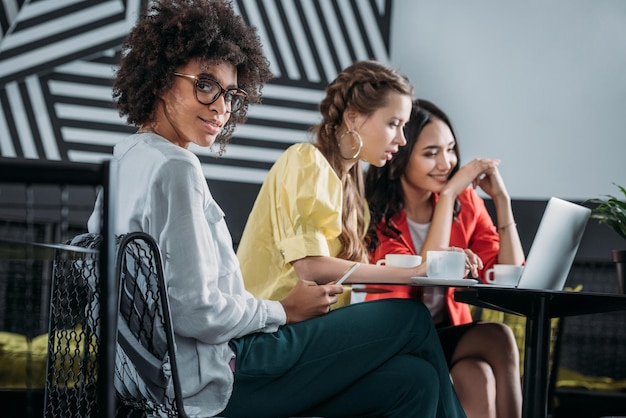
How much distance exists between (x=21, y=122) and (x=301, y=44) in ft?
4.65

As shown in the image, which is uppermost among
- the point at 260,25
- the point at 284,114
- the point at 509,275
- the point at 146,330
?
the point at 260,25

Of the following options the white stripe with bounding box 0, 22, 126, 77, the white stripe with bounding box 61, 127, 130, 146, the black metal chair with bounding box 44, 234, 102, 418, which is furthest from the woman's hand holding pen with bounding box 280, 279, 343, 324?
the white stripe with bounding box 0, 22, 126, 77

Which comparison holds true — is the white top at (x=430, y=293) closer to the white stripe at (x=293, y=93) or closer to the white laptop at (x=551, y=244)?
the white laptop at (x=551, y=244)

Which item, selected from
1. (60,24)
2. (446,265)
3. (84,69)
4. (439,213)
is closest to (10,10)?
(60,24)

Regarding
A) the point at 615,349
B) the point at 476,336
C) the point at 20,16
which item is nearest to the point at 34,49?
the point at 20,16

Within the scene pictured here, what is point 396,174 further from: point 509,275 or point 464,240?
point 509,275

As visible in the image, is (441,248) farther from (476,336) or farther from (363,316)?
(363,316)

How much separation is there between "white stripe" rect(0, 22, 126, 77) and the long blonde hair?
1914 millimetres

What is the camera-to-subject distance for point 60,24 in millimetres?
4359

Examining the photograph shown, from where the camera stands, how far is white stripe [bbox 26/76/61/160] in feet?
14.1

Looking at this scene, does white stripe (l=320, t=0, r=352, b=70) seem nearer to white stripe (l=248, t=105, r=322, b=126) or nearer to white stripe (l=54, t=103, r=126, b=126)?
white stripe (l=248, t=105, r=322, b=126)

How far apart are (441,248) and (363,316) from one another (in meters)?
0.99

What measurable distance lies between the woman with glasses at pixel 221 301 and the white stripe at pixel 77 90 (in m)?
2.37

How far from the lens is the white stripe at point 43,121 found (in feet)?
14.1
